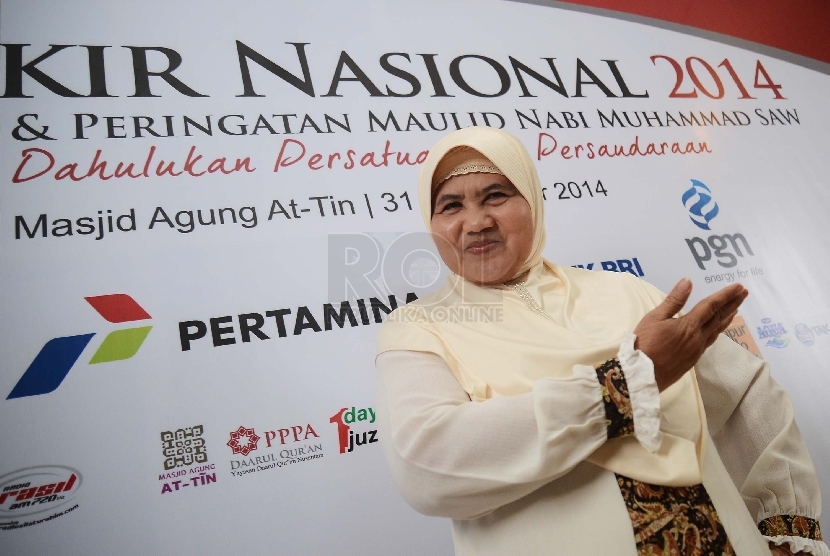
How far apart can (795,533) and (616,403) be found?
0.56 m

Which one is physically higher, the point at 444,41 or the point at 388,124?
the point at 444,41

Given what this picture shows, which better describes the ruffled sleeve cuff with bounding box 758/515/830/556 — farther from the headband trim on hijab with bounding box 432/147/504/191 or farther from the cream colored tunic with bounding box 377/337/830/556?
the headband trim on hijab with bounding box 432/147/504/191

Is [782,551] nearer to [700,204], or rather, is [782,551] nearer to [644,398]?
[644,398]

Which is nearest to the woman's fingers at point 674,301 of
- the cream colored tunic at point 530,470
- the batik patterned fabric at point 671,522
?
the cream colored tunic at point 530,470

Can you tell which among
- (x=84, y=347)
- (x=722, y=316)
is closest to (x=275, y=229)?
(x=84, y=347)

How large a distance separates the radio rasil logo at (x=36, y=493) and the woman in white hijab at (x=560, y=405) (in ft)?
2.59

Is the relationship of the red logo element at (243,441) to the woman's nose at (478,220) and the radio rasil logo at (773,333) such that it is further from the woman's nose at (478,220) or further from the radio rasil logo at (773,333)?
the radio rasil logo at (773,333)

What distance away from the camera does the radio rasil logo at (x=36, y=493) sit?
1221mm

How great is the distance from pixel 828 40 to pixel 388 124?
2307mm

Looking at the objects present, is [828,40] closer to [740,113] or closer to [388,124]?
[740,113]

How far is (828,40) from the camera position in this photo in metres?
2.70

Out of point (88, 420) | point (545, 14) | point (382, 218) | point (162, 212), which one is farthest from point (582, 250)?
point (88, 420)

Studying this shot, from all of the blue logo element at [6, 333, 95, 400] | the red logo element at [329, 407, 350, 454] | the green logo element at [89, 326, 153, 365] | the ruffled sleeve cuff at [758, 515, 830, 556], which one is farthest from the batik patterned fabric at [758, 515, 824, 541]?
the blue logo element at [6, 333, 95, 400]

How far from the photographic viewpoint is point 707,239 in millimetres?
2088
